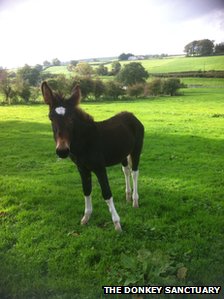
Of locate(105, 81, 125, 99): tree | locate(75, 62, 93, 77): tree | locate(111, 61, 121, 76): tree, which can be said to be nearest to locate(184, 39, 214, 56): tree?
locate(75, 62, 93, 77): tree

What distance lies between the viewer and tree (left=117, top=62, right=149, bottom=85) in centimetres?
4246

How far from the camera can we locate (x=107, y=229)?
17.5ft

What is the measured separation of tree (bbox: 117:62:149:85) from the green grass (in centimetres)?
3336

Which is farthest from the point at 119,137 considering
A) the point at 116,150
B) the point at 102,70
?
the point at 102,70

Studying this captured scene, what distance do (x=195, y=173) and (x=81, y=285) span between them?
592 centimetres

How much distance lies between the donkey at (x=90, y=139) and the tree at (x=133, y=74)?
1451 inches

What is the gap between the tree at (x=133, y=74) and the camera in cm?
4246

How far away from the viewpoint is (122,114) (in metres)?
6.22

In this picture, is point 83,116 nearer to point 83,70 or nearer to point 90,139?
point 90,139

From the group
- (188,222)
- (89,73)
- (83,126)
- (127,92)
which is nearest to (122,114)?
(83,126)

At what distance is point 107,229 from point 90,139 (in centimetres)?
176

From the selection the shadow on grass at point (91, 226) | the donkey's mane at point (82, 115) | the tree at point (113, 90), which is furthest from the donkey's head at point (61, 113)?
the tree at point (113, 90)

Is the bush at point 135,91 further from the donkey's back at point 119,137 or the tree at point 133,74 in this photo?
the donkey's back at point 119,137

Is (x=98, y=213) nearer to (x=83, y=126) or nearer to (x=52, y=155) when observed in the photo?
(x=83, y=126)
